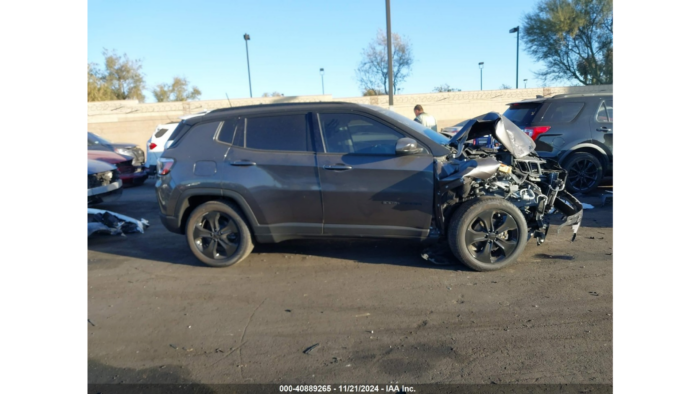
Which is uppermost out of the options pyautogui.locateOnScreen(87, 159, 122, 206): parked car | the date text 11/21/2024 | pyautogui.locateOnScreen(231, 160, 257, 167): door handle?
pyautogui.locateOnScreen(231, 160, 257, 167): door handle

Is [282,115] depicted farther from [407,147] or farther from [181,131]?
[407,147]

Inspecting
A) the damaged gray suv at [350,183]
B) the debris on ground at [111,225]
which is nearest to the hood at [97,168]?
the debris on ground at [111,225]

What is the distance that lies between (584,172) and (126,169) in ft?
34.6

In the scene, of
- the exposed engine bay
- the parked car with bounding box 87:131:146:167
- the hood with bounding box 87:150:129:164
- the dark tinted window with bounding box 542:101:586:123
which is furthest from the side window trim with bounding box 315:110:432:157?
the parked car with bounding box 87:131:146:167

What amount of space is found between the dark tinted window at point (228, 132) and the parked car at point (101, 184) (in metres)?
3.94

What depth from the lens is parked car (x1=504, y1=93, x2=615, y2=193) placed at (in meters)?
8.27

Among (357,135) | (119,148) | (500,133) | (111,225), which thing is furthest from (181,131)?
(119,148)

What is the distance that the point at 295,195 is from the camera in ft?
17.1

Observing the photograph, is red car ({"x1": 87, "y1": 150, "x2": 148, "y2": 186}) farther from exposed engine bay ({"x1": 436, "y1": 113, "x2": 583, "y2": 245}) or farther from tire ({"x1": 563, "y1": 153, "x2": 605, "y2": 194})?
tire ({"x1": 563, "y1": 153, "x2": 605, "y2": 194})

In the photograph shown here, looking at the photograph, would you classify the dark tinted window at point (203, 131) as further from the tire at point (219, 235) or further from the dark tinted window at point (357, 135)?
the dark tinted window at point (357, 135)

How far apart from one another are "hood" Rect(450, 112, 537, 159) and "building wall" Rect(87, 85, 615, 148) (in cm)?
2124

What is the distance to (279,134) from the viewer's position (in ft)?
17.6
